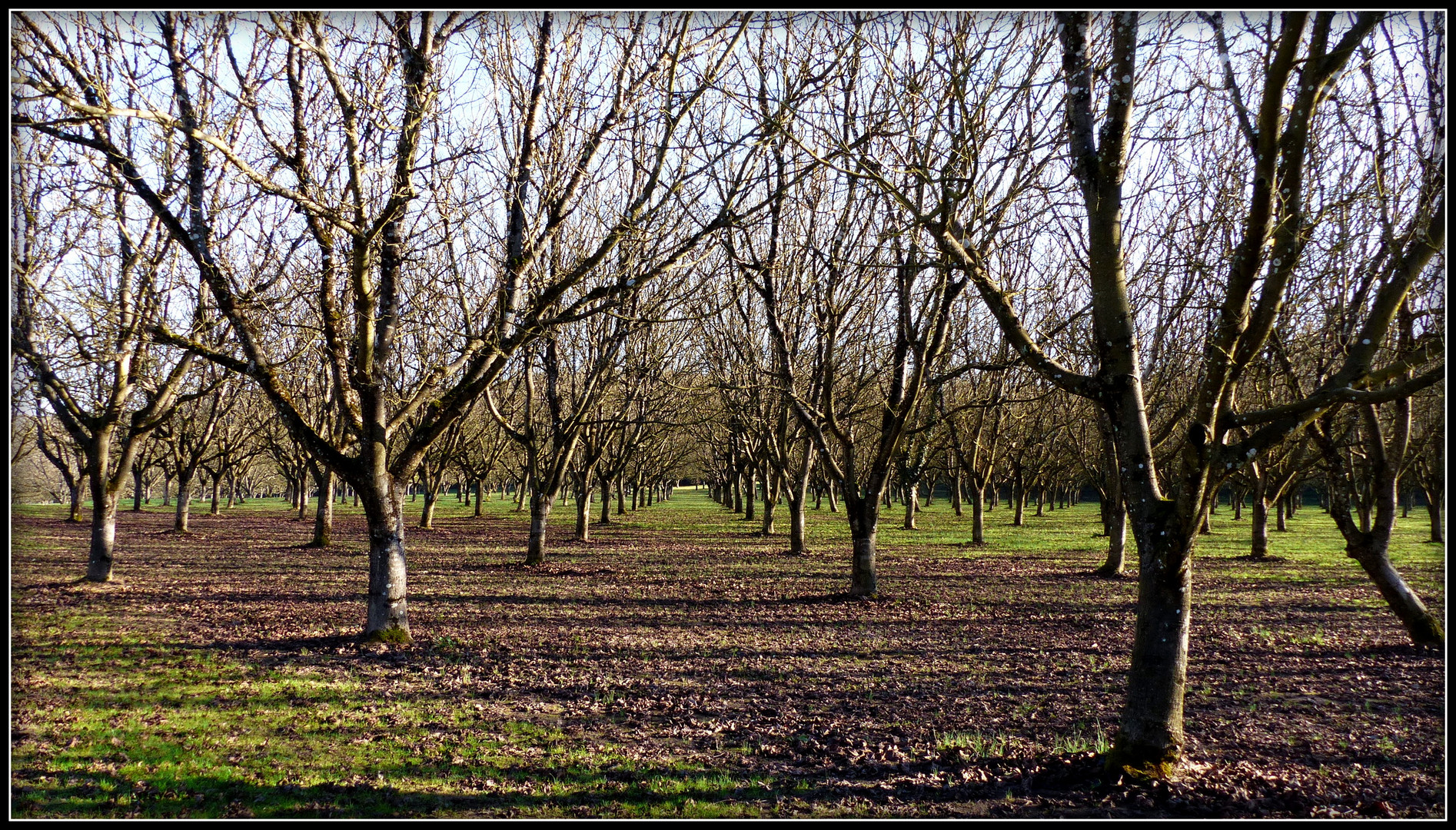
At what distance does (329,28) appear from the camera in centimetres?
912

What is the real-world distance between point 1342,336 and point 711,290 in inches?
655

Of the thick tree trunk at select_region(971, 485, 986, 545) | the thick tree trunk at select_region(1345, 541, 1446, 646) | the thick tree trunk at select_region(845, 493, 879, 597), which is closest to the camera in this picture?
the thick tree trunk at select_region(1345, 541, 1446, 646)

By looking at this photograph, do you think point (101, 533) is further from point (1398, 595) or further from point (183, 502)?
point (1398, 595)

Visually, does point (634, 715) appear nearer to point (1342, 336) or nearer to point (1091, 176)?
point (1091, 176)

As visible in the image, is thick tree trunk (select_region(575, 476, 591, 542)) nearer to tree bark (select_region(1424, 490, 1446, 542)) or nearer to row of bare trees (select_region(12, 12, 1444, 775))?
row of bare trees (select_region(12, 12, 1444, 775))

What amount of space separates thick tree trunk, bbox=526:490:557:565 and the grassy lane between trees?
2.93 metres

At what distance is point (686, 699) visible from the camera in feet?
26.2

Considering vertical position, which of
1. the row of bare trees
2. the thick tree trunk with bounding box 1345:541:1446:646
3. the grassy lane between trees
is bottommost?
the grassy lane between trees

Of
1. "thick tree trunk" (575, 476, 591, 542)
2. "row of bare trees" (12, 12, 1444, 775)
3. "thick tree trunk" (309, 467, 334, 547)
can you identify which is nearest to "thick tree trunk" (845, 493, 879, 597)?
"row of bare trees" (12, 12, 1444, 775)

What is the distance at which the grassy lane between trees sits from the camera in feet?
17.8

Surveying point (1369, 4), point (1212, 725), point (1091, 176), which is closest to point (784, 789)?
point (1212, 725)

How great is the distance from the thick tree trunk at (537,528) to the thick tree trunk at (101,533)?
873cm

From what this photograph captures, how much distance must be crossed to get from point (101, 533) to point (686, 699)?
14.3 meters

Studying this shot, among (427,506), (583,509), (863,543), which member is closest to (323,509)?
(583,509)
